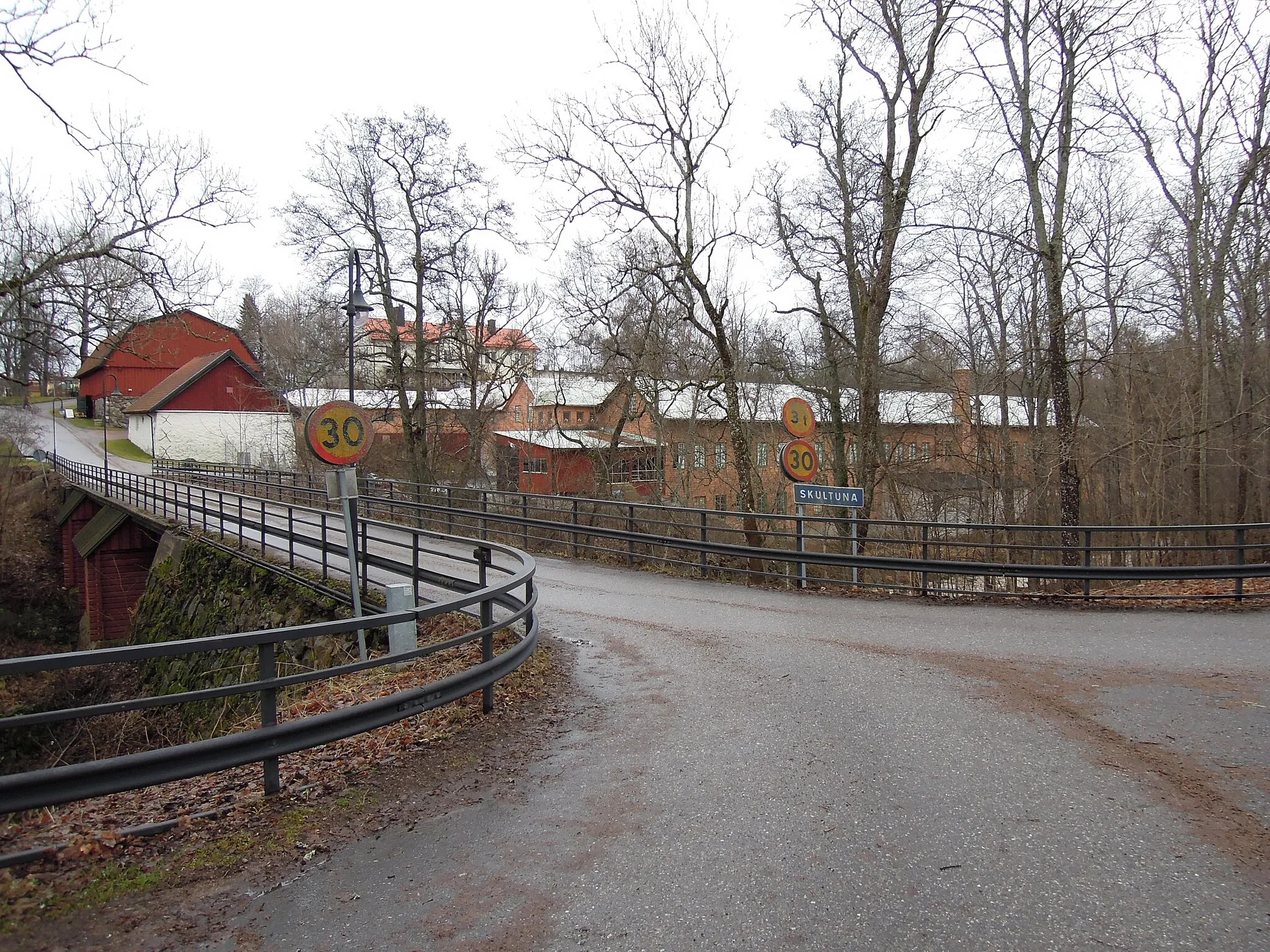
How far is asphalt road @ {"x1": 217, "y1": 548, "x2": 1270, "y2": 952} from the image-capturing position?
316 cm

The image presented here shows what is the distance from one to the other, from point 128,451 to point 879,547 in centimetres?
5823

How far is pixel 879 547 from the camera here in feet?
74.1

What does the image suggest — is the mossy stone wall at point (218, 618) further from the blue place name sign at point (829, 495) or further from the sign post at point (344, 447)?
the blue place name sign at point (829, 495)

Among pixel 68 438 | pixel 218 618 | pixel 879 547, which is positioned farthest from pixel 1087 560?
pixel 68 438

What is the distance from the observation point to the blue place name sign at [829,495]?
40.3 ft

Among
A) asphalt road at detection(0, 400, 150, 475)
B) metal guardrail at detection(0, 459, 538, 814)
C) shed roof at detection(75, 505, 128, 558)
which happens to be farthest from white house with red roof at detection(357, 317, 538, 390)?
metal guardrail at detection(0, 459, 538, 814)

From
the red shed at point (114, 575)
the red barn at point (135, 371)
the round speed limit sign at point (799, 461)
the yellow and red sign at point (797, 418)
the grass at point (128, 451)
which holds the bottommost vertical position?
the red shed at point (114, 575)

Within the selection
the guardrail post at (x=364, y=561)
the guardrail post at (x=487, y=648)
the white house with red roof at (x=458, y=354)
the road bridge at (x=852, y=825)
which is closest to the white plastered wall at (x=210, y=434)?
the white house with red roof at (x=458, y=354)

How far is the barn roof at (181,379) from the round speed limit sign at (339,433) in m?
52.5

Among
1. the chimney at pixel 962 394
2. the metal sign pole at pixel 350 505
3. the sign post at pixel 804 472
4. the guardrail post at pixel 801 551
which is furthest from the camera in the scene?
the chimney at pixel 962 394

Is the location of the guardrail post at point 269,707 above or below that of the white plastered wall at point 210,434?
below

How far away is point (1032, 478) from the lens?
22453 millimetres

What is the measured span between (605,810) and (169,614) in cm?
1685

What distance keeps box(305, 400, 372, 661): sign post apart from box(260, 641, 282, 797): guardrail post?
3.68 m
